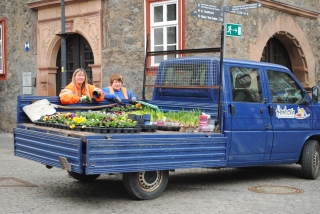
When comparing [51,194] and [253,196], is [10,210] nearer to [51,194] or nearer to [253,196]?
[51,194]

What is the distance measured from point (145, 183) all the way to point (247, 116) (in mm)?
2014

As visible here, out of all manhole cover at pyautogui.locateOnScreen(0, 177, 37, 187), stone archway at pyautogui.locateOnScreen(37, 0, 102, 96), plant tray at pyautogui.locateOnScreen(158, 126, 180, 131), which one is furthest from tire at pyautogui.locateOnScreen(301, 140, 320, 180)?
stone archway at pyautogui.locateOnScreen(37, 0, 102, 96)

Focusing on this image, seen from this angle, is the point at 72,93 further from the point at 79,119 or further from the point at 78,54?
the point at 78,54

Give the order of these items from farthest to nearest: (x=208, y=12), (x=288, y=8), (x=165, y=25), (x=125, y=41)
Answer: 1. (x=288, y=8)
2. (x=125, y=41)
3. (x=165, y=25)
4. (x=208, y=12)

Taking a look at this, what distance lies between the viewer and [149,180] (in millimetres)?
7305

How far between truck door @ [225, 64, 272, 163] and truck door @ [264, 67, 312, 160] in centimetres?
19

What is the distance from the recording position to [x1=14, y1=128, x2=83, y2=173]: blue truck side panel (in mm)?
6602

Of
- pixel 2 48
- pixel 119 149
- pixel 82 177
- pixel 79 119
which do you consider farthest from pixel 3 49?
pixel 119 149

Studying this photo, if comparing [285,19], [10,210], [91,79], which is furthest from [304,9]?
[10,210]

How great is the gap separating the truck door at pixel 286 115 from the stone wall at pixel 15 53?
1055cm

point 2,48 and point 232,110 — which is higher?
point 2,48

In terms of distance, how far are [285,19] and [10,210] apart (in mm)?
11225

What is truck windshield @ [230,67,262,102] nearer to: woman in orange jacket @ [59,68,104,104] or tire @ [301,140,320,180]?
tire @ [301,140,320,180]

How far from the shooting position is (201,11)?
1072 cm
